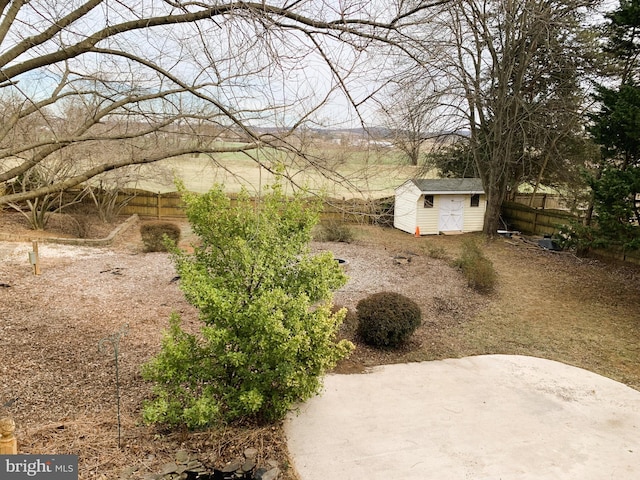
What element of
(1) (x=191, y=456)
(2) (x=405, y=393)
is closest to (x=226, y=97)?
(1) (x=191, y=456)

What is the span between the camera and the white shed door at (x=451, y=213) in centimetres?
1806

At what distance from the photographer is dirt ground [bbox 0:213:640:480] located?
410 centimetres

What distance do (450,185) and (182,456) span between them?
635 inches

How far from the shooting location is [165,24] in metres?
3.36

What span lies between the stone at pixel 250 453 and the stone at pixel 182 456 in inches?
18.7

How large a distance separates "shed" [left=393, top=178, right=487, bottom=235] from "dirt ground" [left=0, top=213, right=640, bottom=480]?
3522 mm

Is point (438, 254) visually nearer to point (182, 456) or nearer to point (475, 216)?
point (475, 216)

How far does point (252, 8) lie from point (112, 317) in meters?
6.31

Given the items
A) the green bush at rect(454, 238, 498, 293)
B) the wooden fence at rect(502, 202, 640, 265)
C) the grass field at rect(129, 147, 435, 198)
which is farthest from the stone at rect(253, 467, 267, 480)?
the wooden fence at rect(502, 202, 640, 265)

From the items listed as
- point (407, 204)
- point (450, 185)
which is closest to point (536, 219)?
point (450, 185)

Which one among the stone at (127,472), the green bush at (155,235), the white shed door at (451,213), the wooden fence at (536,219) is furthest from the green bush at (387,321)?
the white shed door at (451,213)

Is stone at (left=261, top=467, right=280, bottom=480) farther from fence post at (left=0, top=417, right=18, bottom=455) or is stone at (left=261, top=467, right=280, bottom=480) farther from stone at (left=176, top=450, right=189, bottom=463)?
fence post at (left=0, top=417, right=18, bottom=455)

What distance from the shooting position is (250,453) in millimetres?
3904

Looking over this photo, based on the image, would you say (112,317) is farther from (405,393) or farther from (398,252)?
(398,252)
